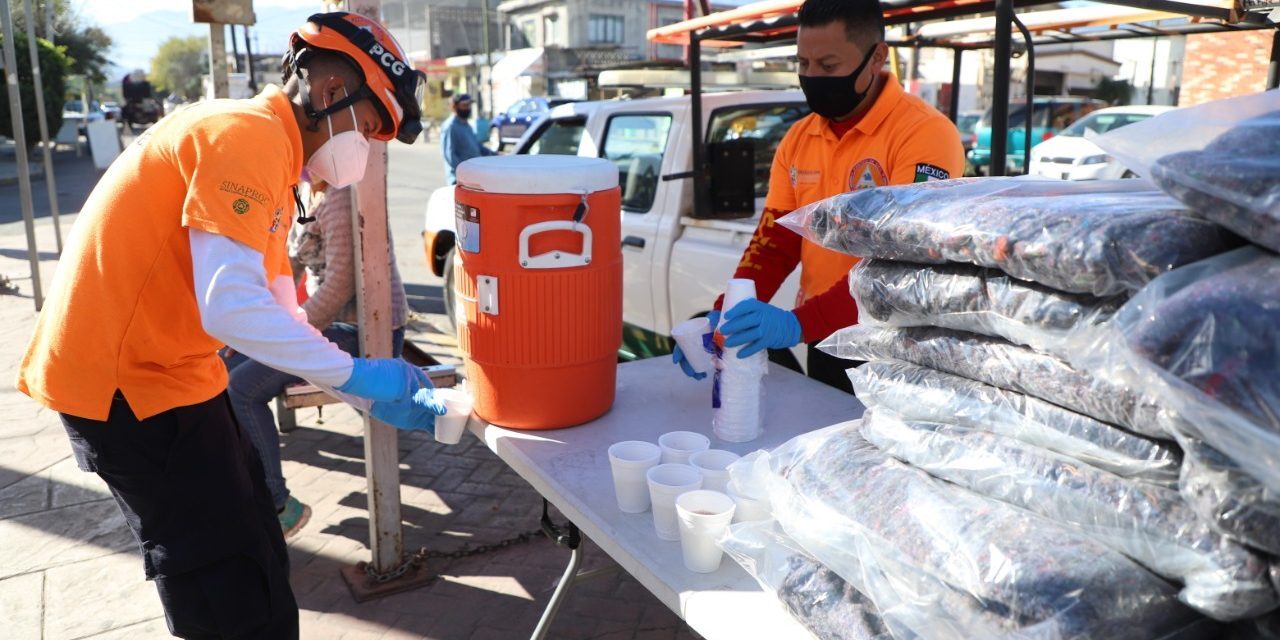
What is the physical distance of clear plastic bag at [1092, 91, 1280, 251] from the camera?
927mm

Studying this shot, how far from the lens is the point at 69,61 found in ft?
77.2

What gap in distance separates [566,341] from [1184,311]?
1.39 m

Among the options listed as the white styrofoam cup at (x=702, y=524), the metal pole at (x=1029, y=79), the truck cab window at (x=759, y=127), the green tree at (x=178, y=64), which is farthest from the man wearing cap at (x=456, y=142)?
the green tree at (x=178, y=64)

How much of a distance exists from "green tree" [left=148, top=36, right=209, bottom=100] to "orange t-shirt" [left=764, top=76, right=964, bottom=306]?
85364 mm

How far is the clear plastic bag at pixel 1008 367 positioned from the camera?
105 cm

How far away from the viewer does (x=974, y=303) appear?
4.10 ft

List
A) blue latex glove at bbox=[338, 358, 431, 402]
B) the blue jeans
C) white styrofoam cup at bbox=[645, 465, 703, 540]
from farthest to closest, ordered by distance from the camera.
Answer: the blue jeans
blue latex glove at bbox=[338, 358, 431, 402]
white styrofoam cup at bbox=[645, 465, 703, 540]

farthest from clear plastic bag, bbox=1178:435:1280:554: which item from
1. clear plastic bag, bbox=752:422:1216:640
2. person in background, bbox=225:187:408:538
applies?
person in background, bbox=225:187:408:538

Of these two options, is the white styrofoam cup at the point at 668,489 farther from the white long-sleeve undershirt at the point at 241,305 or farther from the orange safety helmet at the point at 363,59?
the orange safety helmet at the point at 363,59

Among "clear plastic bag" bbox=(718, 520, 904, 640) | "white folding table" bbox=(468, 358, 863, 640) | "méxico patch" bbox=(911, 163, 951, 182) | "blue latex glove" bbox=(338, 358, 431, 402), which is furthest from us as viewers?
"méxico patch" bbox=(911, 163, 951, 182)

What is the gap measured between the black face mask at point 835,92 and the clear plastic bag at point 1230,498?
5.64 ft

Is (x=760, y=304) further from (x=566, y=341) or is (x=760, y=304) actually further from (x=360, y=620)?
(x=360, y=620)

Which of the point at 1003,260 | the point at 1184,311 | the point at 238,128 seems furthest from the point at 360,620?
the point at 1184,311

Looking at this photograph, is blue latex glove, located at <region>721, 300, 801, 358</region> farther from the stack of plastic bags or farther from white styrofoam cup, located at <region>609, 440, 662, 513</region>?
the stack of plastic bags
